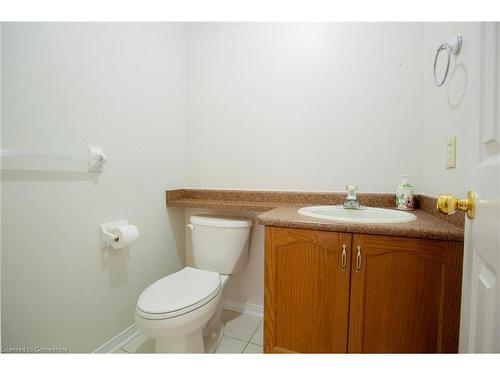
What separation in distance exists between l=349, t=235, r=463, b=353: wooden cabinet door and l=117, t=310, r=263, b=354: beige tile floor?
612 millimetres

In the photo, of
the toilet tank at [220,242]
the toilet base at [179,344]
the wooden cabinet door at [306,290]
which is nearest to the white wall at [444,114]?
the wooden cabinet door at [306,290]

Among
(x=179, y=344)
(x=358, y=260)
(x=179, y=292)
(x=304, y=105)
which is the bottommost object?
(x=179, y=344)

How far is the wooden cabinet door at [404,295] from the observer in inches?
27.4

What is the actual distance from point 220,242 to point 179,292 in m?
0.37

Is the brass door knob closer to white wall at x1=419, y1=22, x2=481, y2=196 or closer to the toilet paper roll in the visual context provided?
white wall at x1=419, y1=22, x2=481, y2=196

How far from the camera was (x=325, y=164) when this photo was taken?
133 centimetres

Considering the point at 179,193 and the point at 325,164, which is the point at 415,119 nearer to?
the point at 325,164

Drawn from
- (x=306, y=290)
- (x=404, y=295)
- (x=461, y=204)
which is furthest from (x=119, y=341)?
(x=461, y=204)

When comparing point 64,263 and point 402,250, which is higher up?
point 402,250

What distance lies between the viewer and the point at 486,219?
388mm

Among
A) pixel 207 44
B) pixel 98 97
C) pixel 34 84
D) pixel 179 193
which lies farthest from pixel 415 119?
pixel 34 84

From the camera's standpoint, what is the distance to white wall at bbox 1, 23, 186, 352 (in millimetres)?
800

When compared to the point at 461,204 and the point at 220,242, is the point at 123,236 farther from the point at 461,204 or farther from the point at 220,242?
the point at 461,204
